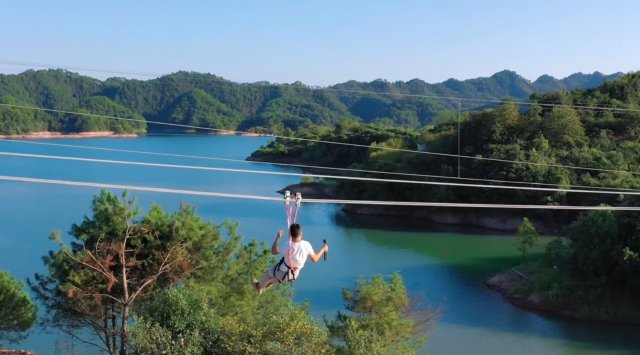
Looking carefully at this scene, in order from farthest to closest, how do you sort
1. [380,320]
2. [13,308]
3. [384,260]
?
[384,260] < [13,308] < [380,320]

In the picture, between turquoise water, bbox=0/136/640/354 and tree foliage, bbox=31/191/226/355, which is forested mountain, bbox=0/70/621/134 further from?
tree foliage, bbox=31/191/226/355

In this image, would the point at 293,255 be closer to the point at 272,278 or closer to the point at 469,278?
the point at 272,278

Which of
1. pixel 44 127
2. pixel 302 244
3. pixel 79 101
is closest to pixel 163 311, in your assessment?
pixel 302 244

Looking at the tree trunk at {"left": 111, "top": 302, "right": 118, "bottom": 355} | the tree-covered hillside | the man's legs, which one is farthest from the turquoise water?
the man's legs

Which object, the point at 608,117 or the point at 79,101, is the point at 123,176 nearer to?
the point at 608,117

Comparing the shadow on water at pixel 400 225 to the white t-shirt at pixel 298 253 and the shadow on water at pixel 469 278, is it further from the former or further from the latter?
the white t-shirt at pixel 298 253

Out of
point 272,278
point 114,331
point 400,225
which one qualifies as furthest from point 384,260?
point 272,278

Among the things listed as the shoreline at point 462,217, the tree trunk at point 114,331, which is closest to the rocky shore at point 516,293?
the shoreline at point 462,217
